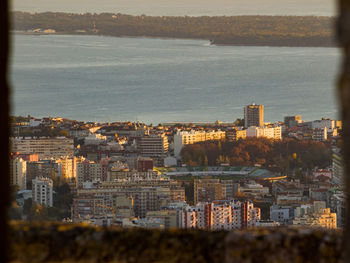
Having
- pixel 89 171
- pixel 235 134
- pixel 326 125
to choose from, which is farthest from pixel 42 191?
pixel 326 125

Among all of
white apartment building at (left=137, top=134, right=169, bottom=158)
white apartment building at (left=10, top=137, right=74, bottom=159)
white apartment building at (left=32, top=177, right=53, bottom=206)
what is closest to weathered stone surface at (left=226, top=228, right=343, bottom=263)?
white apartment building at (left=32, top=177, right=53, bottom=206)

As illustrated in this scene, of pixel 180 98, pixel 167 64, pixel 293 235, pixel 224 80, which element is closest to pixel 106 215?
pixel 293 235

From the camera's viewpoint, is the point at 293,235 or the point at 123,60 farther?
the point at 123,60

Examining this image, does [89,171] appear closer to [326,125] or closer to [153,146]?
[153,146]

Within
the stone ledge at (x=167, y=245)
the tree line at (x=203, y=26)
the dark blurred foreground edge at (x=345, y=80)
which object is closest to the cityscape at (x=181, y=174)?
the stone ledge at (x=167, y=245)

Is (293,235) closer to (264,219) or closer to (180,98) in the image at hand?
(264,219)
